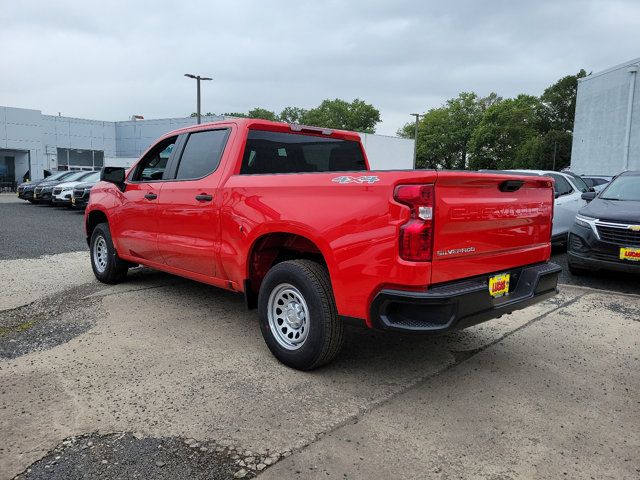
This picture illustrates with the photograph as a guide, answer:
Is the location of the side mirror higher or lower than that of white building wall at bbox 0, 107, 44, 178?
lower

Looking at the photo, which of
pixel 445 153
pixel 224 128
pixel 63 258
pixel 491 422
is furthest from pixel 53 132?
pixel 445 153

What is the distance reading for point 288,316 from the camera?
12.8 feet

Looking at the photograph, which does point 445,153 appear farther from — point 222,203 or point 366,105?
point 222,203

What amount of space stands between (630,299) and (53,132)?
1753 inches

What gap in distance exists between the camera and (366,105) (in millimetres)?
86438

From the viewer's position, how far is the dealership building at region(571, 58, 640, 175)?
2658 centimetres

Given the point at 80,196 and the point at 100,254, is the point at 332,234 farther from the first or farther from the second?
the point at 80,196

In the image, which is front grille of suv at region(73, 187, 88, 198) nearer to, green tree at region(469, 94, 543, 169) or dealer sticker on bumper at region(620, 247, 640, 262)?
dealer sticker on bumper at region(620, 247, 640, 262)

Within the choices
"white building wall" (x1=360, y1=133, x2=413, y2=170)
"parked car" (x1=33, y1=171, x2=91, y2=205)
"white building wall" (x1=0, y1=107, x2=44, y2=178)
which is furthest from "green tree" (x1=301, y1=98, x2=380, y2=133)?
"parked car" (x1=33, y1=171, x2=91, y2=205)

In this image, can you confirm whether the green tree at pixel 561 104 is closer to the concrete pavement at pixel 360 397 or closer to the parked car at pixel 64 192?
the parked car at pixel 64 192

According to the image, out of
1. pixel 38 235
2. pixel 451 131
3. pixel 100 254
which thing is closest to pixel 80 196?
pixel 38 235

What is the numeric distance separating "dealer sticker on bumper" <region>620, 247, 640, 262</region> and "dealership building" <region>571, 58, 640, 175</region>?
23315mm

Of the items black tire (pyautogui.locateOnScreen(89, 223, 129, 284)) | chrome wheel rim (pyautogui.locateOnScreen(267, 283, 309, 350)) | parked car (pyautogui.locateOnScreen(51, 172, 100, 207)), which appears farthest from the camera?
parked car (pyautogui.locateOnScreen(51, 172, 100, 207))

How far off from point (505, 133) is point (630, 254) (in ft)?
214
